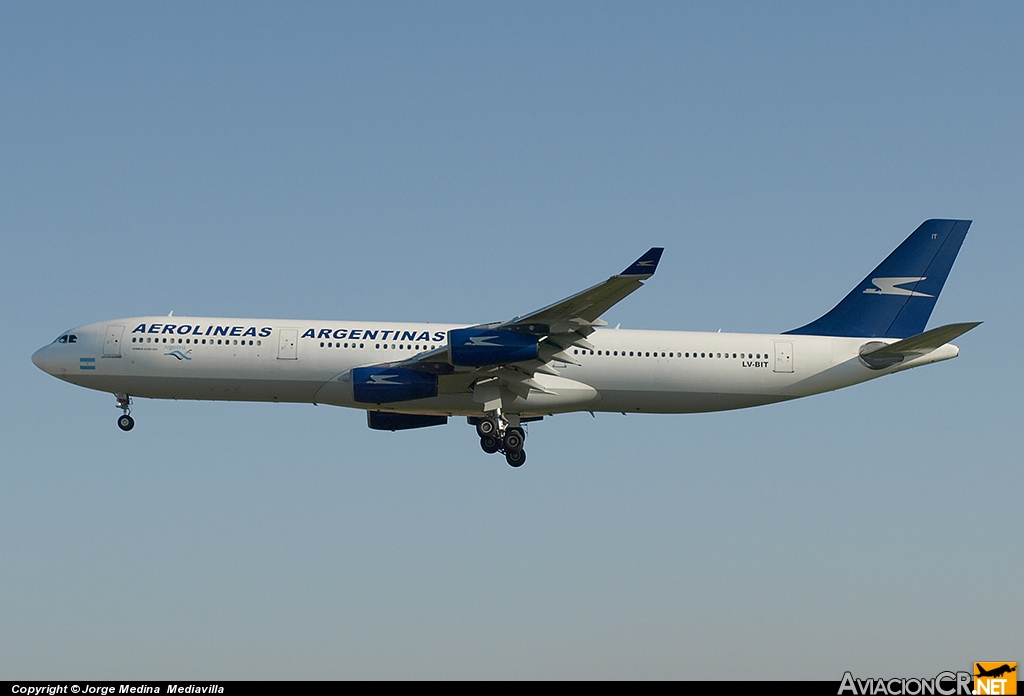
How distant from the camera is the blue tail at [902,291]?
4641 centimetres

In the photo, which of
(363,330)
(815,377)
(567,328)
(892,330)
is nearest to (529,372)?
(567,328)

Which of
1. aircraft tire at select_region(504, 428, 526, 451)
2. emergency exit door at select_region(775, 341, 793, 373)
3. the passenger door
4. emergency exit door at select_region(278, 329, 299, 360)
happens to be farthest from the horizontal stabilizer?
the passenger door

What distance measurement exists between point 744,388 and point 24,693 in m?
26.9

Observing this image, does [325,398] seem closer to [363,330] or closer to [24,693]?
[363,330]

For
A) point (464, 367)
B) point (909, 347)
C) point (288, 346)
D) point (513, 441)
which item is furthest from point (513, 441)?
point (909, 347)

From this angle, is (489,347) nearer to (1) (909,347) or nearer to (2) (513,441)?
(2) (513,441)

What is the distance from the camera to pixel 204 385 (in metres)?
42.5

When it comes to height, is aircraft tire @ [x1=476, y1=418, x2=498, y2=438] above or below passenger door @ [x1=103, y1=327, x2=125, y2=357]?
below

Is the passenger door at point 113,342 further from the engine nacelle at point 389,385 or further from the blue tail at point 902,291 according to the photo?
the blue tail at point 902,291

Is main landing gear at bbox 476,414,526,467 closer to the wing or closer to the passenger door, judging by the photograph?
the wing

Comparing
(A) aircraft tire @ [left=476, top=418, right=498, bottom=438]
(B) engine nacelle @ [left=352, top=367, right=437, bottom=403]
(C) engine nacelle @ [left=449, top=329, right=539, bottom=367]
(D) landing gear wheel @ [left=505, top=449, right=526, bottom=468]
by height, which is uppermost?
(C) engine nacelle @ [left=449, top=329, right=539, bottom=367]

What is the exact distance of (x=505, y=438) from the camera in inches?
1727

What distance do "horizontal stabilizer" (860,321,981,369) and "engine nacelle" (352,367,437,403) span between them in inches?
623

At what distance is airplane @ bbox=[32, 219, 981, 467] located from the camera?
1646 inches
